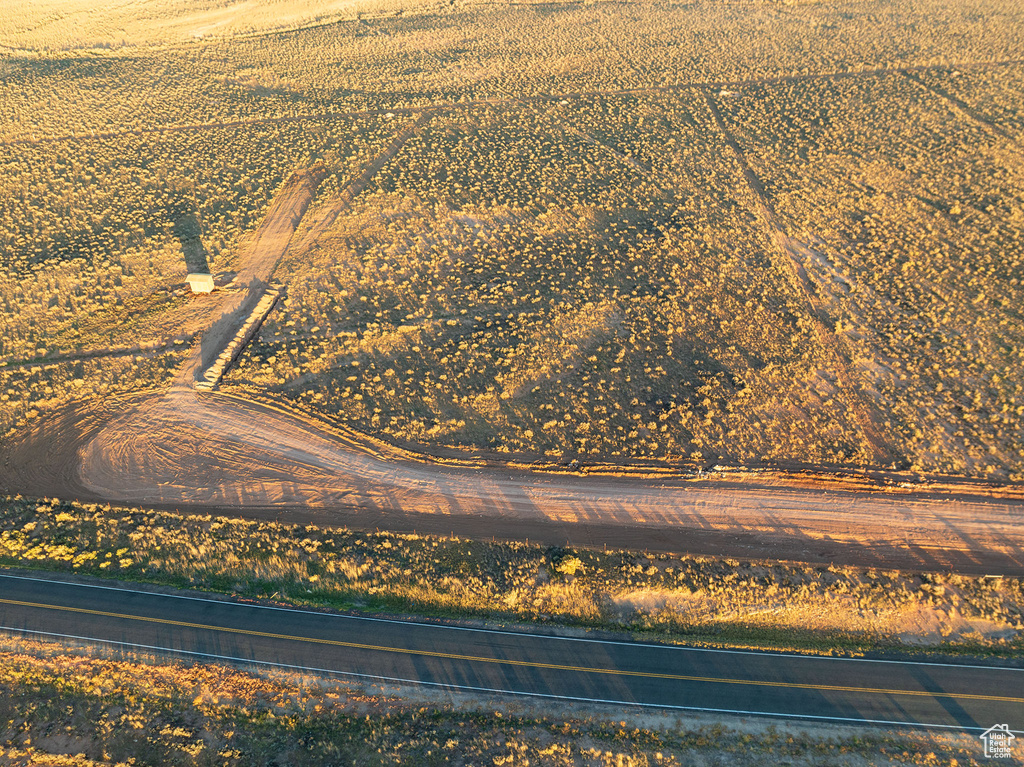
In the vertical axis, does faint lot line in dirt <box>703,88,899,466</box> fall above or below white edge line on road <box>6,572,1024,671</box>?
above

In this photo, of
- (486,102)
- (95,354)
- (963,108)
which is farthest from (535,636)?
(963,108)

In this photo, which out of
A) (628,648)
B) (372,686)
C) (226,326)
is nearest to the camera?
(372,686)

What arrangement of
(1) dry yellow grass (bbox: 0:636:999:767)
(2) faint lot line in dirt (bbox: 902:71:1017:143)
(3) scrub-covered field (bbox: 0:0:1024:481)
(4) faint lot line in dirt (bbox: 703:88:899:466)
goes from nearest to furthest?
(1) dry yellow grass (bbox: 0:636:999:767), (4) faint lot line in dirt (bbox: 703:88:899:466), (3) scrub-covered field (bbox: 0:0:1024:481), (2) faint lot line in dirt (bbox: 902:71:1017:143)

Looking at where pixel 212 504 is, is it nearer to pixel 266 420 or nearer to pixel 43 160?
pixel 266 420

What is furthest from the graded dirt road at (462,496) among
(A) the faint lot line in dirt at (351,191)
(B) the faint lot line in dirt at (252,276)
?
(A) the faint lot line in dirt at (351,191)

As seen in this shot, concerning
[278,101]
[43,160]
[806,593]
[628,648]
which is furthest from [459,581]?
[278,101]

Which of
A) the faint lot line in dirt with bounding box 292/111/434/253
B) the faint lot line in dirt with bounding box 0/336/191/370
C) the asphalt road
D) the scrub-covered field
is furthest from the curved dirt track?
the faint lot line in dirt with bounding box 292/111/434/253

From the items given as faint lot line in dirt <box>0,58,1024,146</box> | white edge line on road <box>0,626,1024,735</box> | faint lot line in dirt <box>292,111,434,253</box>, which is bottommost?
white edge line on road <box>0,626,1024,735</box>

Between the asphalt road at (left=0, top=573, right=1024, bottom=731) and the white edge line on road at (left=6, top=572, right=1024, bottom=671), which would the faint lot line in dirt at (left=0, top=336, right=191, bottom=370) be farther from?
the asphalt road at (left=0, top=573, right=1024, bottom=731)
